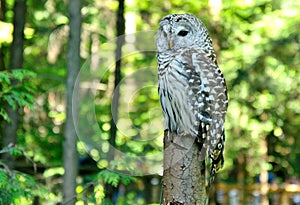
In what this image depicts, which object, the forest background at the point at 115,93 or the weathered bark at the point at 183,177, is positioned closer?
the weathered bark at the point at 183,177

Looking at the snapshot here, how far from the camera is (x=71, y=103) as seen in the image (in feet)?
21.3

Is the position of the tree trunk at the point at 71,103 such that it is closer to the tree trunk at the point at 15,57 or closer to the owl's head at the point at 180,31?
the tree trunk at the point at 15,57

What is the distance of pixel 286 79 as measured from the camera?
10.4 meters

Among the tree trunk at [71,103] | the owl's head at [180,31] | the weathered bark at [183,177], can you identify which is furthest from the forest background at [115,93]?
the weathered bark at [183,177]

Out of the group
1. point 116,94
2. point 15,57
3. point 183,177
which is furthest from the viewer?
point 15,57

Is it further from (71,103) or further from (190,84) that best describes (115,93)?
(190,84)

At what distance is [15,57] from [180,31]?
3.01 m

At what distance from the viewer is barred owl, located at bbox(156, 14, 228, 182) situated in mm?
4809

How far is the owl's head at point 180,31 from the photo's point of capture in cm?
488

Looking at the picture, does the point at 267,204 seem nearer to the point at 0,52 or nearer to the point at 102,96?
the point at 102,96

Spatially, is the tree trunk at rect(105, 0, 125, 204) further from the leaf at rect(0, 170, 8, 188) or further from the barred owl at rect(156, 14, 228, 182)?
the barred owl at rect(156, 14, 228, 182)

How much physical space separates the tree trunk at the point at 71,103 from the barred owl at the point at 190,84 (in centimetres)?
176

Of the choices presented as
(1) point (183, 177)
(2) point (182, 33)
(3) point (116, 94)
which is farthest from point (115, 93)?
(1) point (183, 177)

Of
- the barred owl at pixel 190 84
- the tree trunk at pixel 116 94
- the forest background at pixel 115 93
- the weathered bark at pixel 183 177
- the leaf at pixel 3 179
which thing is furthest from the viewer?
the tree trunk at pixel 116 94
